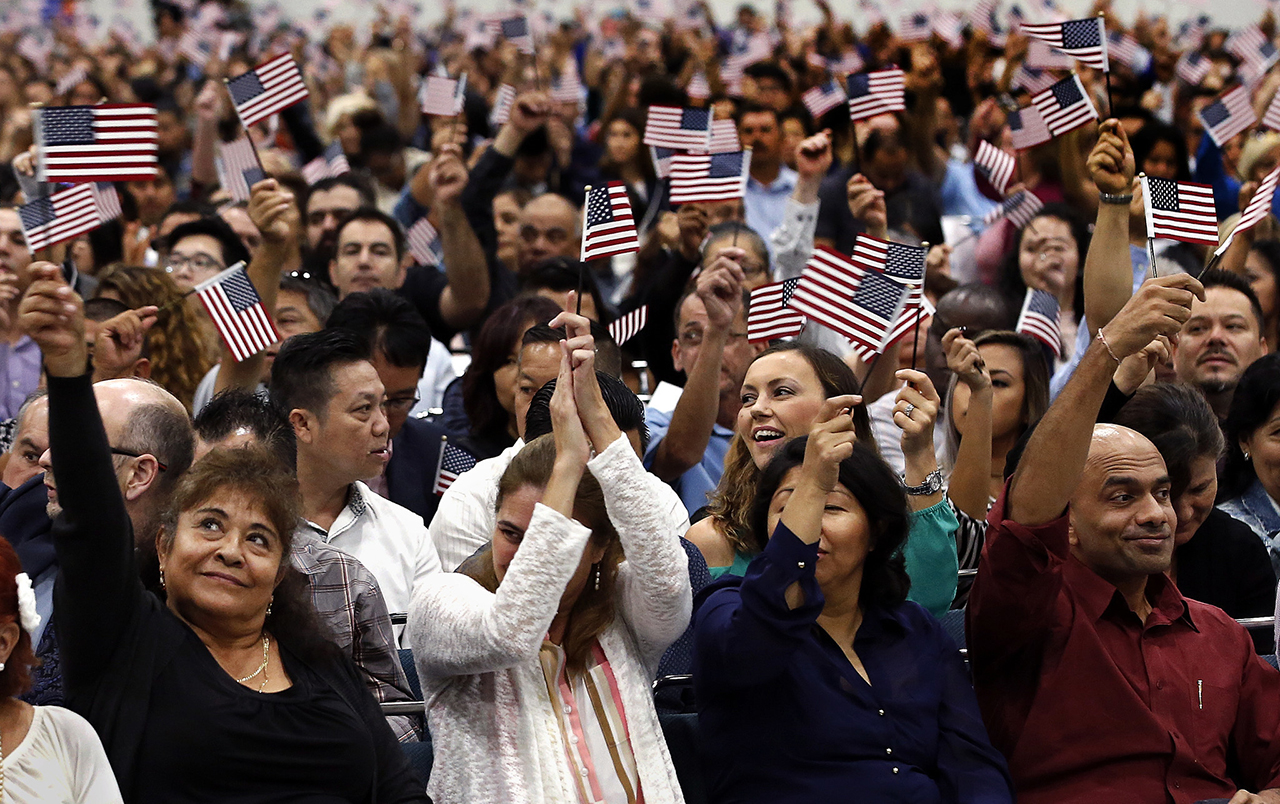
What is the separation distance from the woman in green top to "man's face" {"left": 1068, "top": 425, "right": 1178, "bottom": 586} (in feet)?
A: 1.12

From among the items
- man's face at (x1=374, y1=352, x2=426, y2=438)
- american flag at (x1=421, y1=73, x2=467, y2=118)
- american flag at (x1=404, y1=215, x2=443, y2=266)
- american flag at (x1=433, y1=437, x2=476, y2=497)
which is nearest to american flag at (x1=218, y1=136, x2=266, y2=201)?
american flag at (x1=404, y1=215, x2=443, y2=266)

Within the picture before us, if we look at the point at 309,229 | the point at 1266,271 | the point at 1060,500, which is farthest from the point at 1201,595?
the point at 309,229

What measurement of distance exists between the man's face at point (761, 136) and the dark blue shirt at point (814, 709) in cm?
628

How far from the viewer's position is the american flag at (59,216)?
584cm

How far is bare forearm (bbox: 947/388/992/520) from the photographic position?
4457mm

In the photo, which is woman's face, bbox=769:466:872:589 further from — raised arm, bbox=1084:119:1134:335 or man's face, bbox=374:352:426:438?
man's face, bbox=374:352:426:438

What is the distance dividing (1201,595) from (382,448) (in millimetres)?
2360

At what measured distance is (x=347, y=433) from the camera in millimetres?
4480

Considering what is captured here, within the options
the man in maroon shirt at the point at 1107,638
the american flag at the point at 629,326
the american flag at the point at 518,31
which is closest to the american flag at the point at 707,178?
the american flag at the point at 629,326

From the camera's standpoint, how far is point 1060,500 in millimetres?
3516

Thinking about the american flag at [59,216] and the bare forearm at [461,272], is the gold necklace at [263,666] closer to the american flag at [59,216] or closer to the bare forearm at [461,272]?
the american flag at [59,216]

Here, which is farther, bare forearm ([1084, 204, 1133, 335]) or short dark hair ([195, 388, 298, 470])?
bare forearm ([1084, 204, 1133, 335])

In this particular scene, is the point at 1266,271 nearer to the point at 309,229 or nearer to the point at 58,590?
the point at 309,229

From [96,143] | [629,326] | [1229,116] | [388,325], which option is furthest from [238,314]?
[1229,116]
